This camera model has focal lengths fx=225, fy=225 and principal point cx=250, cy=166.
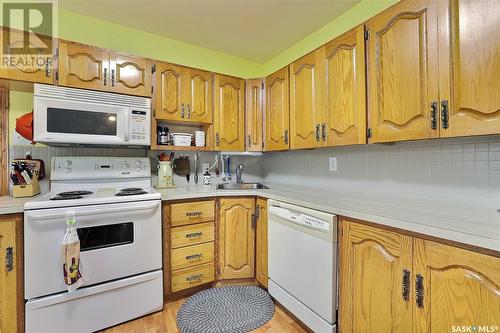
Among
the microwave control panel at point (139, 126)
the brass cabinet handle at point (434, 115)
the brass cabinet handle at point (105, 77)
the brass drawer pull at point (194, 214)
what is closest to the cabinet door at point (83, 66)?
the brass cabinet handle at point (105, 77)

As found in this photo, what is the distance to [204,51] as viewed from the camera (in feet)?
8.18

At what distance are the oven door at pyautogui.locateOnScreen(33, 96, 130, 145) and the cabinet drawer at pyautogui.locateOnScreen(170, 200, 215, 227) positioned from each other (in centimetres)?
68

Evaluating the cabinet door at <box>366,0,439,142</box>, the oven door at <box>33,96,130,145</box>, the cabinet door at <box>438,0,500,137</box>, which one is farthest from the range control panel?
the cabinet door at <box>438,0,500,137</box>

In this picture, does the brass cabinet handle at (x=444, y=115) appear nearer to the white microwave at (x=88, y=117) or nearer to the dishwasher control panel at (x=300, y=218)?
the dishwasher control panel at (x=300, y=218)

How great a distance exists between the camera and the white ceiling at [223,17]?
1.78m

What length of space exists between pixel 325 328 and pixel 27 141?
8.01 ft

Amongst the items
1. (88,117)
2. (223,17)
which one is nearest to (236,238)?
(88,117)

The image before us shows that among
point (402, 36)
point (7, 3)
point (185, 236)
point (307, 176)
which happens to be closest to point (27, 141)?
point (7, 3)

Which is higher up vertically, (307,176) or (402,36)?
(402,36)

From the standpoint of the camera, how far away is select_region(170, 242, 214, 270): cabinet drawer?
1.78 m

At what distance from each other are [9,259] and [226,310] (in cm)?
135

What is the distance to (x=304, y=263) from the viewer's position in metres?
1.43

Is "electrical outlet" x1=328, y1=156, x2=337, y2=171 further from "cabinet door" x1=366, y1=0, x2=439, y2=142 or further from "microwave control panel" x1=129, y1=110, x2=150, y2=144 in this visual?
"microwave control panel" x1=129, y1=110, x2=150, y2=144

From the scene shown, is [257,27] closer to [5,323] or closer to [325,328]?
[325,328]
